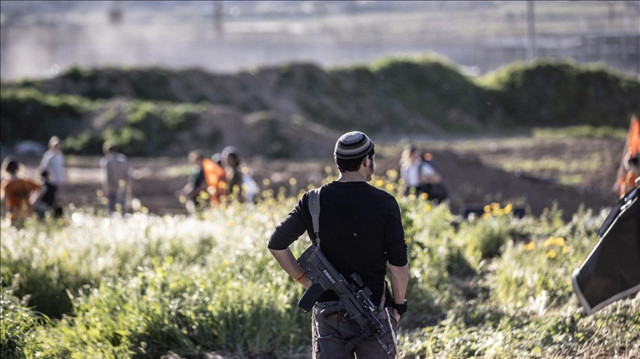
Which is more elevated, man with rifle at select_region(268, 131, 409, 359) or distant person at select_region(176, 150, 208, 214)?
man with rifle at select_region(268, 131, 409, 359)

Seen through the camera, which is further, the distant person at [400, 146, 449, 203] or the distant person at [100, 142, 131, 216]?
the distant person at [100, 142, 131, 216]

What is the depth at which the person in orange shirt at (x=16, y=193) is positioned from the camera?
11.3 meters

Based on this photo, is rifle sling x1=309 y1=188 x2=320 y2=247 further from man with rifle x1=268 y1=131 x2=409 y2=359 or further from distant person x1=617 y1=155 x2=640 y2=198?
distant person x1=617 y1=155 x2=640 y2=198

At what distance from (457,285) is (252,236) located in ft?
6.81

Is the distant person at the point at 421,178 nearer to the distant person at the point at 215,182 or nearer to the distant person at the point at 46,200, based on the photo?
the distant person at the point at 215,182

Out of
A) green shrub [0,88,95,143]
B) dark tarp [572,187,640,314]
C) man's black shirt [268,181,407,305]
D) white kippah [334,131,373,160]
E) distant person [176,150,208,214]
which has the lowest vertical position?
green shrub [0,88,95,143]

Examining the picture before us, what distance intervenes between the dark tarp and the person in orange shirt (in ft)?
26.1

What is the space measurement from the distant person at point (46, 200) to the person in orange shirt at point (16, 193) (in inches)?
32.5

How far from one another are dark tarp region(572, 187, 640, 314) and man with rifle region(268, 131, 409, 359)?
4.89ft

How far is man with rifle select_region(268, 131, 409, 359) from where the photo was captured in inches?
180

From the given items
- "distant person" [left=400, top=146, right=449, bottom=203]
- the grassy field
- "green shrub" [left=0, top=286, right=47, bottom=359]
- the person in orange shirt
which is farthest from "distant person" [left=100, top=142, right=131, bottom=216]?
"green shrub" [left=0, top=286, right=47, bottom=359]

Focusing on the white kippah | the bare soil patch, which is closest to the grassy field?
the white kippah

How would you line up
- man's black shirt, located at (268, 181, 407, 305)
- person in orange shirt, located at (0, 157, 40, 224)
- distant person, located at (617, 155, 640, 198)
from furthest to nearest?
1. person in orange shirt, located at (0, 157, 40, 224)
2. distant person, located at (617, 155, 640, 198)
3. man's black shirt, located at (268, 181, 407, 305)

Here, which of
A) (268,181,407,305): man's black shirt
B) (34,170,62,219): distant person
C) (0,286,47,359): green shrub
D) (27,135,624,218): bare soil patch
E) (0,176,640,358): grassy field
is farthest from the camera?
(27,135,624,218): bare soil patch
